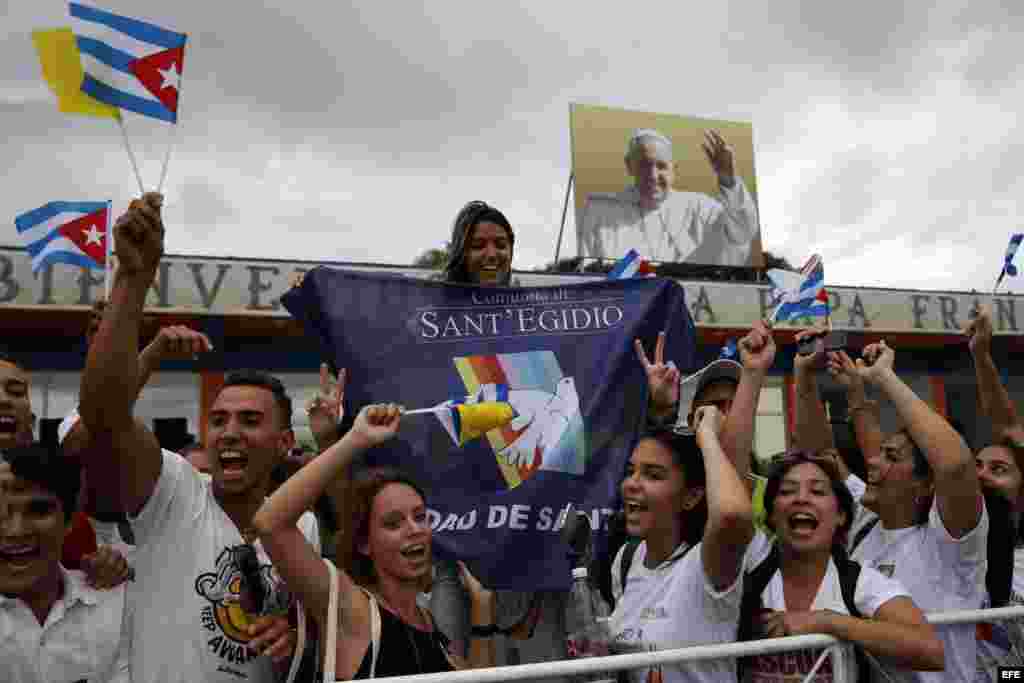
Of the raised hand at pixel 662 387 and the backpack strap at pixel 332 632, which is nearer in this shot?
the backpack strap at pixel 332 632

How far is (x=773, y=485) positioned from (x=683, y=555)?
0.37m

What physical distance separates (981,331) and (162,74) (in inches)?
123

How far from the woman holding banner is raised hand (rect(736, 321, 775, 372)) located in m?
0.29

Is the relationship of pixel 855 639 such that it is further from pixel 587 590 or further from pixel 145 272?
pixel 145 272

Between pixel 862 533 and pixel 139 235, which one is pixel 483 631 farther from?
pixel 139 235

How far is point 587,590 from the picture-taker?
255 cm

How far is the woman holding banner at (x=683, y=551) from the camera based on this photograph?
2.19m

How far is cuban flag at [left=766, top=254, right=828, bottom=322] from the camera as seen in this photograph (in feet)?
13.6

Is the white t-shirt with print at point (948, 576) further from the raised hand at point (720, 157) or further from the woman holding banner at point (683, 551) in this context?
the raised hand at point (720, 157)

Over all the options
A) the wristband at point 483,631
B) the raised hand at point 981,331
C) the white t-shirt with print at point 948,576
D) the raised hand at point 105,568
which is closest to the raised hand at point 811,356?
the raised hand at point 981,331

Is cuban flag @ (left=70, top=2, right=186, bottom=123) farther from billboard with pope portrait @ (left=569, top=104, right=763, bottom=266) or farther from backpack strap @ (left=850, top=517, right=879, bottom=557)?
billboard with pope portrait @ (left=569, top=104, right=763, bottom=266)

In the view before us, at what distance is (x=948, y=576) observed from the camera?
278 cm

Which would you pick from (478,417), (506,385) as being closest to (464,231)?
(506,385)

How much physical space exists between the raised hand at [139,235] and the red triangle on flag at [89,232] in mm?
5184
